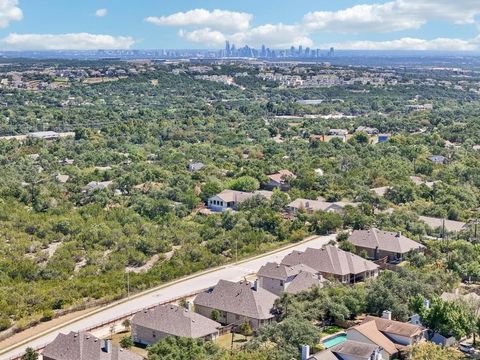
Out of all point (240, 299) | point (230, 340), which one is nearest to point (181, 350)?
point (230, 340)

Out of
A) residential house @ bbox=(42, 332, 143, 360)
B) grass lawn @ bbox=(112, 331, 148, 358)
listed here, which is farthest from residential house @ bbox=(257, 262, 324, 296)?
residential house @ bbox=(42, 332, 143, 360)

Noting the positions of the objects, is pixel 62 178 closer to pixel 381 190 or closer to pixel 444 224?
pixel 381 190

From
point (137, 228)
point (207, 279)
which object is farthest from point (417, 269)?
point (137, 228)

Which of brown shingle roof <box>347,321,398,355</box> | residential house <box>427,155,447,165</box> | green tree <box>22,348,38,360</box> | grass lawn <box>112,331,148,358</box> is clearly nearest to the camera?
brown shingle roof <box>347,321,398,355</box>

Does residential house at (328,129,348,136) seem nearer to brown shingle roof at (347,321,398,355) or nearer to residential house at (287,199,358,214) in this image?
residential house at (287,199,358,214)

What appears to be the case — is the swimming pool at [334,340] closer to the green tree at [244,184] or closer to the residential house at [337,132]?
the green tree at [244,184]

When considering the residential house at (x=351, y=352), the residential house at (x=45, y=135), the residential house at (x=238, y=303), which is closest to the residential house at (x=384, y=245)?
the residential house at (x=238, y=303)
